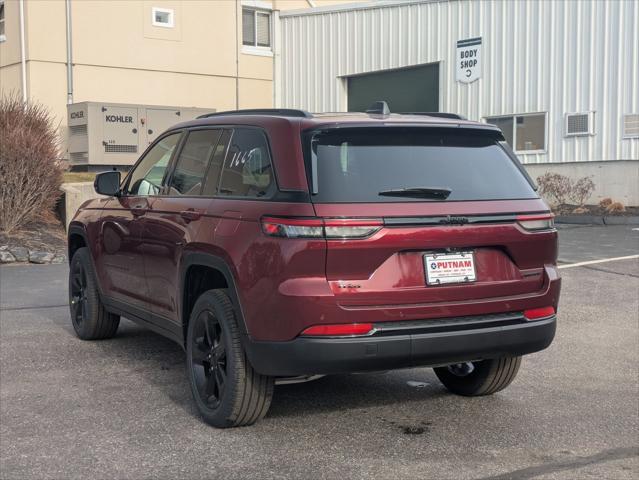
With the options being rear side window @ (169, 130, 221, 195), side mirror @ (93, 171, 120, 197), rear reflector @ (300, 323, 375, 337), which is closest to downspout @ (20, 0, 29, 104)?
side mirror @ (93, 171, 120, 197)

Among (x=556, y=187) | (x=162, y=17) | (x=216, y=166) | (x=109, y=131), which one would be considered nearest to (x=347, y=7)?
(x=162, y=17)

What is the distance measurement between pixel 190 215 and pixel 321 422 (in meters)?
1.49

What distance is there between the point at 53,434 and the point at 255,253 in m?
1.62

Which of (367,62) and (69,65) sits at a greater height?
(367,62)

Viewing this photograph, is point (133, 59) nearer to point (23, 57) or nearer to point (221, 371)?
point (23, 57)

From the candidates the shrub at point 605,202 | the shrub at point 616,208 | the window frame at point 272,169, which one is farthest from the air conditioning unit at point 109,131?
the window frame at point 272,169

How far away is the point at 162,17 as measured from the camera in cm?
2528

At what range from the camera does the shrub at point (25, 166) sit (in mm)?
14000

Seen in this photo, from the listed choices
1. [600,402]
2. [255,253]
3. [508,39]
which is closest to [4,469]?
[255,253]

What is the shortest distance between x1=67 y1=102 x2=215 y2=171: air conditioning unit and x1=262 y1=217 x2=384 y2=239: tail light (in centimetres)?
1818

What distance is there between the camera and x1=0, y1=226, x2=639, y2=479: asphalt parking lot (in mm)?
4418

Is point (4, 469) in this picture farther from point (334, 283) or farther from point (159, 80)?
point (159, 80)

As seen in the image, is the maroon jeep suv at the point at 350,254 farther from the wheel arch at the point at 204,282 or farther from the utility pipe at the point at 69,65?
the utility pipe at the point at 69,65

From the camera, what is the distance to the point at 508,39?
21891 mm
